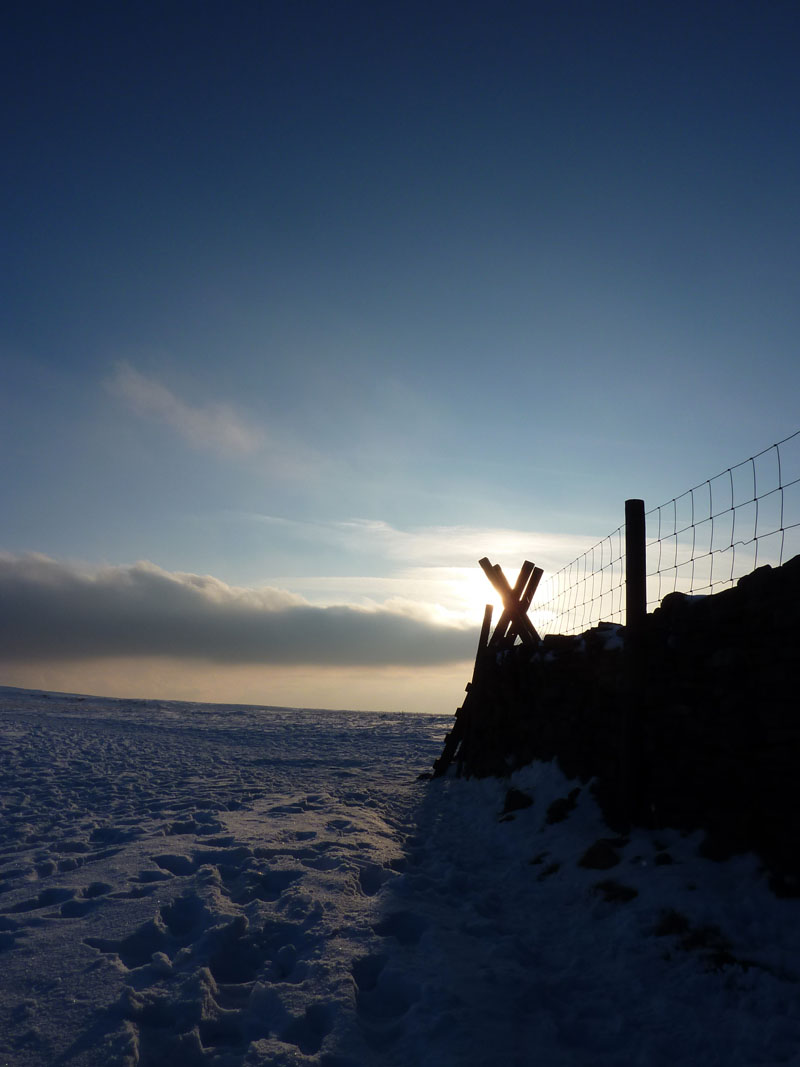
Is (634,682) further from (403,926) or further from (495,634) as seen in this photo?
(495,634)

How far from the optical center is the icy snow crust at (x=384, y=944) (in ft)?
11.7

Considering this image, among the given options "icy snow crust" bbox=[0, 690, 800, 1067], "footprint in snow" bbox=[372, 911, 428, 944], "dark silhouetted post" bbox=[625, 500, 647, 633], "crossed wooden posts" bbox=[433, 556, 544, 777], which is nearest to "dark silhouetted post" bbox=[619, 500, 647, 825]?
"dark silhouetted post" bbox=[625, 500, 647, 633]

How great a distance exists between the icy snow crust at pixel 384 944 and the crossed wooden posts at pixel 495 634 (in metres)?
2.88

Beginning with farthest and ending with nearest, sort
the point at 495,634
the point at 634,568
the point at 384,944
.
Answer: the point at 495,634 < the point at 634,568 < the point at 384,944

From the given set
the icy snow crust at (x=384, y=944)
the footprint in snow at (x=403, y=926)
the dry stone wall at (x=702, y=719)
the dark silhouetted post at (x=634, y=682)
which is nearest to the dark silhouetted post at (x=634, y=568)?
the dark silhouetted post at (x=634, y=682)

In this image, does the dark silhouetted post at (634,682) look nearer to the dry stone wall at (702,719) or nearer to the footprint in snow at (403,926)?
the dry stone wall at (702,719)

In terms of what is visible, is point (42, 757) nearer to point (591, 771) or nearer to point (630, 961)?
point (591, 771)

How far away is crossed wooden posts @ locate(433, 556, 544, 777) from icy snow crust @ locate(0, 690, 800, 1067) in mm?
2880

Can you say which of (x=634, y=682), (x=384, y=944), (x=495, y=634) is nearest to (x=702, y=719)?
(x=634, y=682)

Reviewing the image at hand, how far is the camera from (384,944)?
4.81 meters

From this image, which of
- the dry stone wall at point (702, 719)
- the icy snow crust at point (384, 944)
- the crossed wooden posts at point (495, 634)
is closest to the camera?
the icy snow crust at point (384, 944)

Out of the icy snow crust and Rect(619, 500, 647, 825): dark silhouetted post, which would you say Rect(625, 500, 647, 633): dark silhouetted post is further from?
the icy snow crust

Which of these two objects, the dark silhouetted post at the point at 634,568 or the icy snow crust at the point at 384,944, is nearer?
the icy snow crust at the point at 384,944

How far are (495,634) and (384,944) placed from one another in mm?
7600
